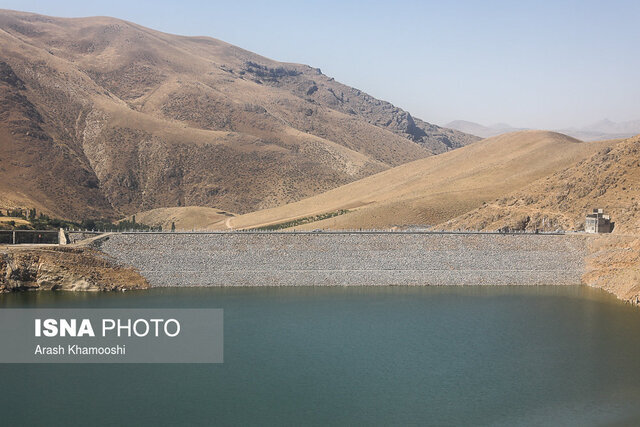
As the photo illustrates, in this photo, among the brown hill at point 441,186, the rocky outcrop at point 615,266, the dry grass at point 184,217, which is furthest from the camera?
the dry grass at point 184,217

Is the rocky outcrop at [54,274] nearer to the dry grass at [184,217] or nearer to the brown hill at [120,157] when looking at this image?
the dry grass at [184,217]

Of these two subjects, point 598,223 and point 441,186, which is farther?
point 441,186

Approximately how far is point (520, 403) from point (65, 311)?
34.8 meters

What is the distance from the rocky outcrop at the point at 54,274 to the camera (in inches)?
2498

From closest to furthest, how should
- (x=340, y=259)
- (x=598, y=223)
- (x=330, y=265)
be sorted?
(x=330, y=265) → (x=340, y=259) → (x=598, y=223)

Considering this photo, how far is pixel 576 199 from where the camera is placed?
87938 millimetres

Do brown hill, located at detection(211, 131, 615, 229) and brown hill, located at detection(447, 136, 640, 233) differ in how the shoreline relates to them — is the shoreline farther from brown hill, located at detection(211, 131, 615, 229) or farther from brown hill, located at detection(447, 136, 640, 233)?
brown hill, located at detection(211, 131, 615, 229)

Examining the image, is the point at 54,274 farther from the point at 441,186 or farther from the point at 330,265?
the point at 441,186

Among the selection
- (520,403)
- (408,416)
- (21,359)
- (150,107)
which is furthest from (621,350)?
(150,107)

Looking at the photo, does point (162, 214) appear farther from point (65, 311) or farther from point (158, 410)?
point (158, 410)

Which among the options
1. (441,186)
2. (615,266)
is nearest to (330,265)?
(615,266)

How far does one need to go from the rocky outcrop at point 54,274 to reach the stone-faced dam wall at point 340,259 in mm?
2814

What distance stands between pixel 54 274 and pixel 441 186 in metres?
70.9

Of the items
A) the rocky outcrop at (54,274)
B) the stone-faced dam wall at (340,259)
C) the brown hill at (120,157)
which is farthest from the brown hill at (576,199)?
the brown hill at (120,157)
